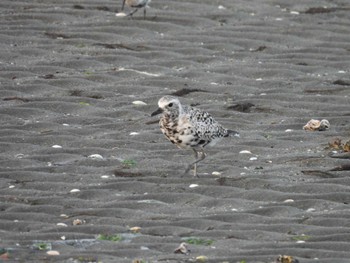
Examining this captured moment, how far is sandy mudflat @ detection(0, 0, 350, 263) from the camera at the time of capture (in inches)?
391

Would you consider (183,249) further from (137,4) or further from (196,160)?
(137,4)

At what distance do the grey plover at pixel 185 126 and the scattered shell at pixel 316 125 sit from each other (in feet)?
5.66

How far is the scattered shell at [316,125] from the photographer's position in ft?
45.0

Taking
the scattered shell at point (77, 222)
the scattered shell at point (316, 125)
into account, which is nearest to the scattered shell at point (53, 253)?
the scattered shell at point (77, 222)

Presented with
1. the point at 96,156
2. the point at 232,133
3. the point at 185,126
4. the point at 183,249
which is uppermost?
the point at 185,126

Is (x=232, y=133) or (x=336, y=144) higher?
(x=232, y=133)

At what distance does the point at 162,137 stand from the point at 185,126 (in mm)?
1456

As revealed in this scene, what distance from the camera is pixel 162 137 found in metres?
13.6

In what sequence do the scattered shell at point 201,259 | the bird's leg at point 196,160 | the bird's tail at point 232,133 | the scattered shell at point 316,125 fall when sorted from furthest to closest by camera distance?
the scattered shell at point 316,125 → the bird's tail at point 232,133 → the bird's leg at point 196,160 → the scattered shell at point 201,259

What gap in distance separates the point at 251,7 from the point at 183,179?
794 cm

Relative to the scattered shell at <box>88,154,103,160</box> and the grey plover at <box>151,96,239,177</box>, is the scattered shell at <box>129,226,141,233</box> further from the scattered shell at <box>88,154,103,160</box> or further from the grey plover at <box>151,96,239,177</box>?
the scattered shell at <box>88,154,103,160</box>

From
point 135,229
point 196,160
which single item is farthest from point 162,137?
point 135,229

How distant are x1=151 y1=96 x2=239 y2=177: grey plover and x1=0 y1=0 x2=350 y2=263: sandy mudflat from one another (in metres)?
0.30

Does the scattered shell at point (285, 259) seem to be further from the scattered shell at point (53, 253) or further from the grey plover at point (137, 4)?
the grey plover at point (137, 4)
